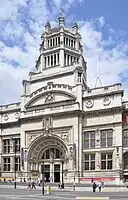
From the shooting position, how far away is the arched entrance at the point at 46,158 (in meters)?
73.7

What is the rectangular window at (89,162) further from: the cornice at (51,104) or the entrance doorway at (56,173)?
the cornice at (51,104)

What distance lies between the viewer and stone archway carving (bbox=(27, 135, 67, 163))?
239 ft

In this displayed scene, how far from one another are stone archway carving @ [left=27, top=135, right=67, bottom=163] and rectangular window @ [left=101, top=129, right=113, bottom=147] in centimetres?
874

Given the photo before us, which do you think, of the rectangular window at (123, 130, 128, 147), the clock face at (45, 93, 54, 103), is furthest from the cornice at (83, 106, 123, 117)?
the clock face at (45, 93, 54, 103)

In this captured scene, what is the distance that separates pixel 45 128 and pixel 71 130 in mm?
5975

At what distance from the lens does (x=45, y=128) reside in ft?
242

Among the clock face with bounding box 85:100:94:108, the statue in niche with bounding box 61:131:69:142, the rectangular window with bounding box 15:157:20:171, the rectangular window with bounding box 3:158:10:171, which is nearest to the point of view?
the clock face with bounding box 85:100:94:108

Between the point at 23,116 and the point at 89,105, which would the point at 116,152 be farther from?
the point at 23,116

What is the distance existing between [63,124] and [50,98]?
6.63 metres

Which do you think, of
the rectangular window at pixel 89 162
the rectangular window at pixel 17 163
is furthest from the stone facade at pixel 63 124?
the rectangular window at pixel 17 163

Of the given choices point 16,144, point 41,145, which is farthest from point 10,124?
point 41,145

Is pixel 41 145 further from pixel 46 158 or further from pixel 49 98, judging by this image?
pixel 49 98

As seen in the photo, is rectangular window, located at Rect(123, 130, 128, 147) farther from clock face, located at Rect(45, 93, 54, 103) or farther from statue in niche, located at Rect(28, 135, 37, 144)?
statue in niche, located at Rect(28, 135, 37, 144)

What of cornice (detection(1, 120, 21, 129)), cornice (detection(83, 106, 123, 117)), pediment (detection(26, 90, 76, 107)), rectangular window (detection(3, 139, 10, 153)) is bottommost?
rectangular window (detection(3, 139, 10, 153))
